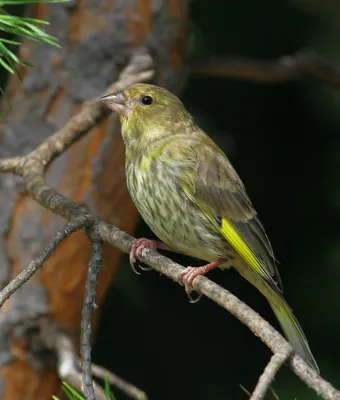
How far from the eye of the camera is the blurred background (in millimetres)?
4016

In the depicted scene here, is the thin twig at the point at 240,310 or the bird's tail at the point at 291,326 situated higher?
the thin twig at the point at 240,310

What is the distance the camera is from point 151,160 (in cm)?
327

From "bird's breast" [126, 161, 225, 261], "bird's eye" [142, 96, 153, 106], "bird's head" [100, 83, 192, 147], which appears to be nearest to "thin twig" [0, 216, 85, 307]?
"bird's breast" [126, 161, 225, 261]

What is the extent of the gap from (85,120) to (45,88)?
67cm

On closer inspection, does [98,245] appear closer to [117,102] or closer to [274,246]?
[117,102]

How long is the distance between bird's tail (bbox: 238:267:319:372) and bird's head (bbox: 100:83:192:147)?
0.66m

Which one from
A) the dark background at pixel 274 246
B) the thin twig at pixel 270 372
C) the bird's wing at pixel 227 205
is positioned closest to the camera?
the thin twig at pixel 270 372

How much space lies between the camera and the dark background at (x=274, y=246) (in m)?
4.01

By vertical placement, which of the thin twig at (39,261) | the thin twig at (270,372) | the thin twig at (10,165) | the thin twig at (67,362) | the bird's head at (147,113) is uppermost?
the thin twig at (270,372)

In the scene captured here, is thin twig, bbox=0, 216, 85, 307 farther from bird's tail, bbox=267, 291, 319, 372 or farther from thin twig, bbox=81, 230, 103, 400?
bird's tail, bbox=267, 291, 319, 372

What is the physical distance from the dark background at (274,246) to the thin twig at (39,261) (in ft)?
5.38

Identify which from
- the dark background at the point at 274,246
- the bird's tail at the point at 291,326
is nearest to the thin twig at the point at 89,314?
the bird's tail at the point at 291,326

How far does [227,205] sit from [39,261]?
116 centimetres

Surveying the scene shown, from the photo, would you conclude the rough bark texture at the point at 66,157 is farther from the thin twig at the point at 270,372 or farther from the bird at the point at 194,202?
the thin twig at the point at 270,372
